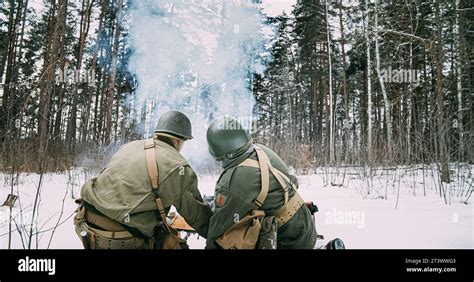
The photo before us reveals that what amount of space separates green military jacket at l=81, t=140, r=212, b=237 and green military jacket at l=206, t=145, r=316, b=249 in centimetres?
27

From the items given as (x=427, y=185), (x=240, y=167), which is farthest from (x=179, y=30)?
(x=240, y=167)

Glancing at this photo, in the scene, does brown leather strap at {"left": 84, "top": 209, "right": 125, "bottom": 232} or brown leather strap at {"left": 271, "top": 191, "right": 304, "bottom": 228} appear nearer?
brown leather strap at {"left": 84, "top": 209, "right": 125, "bottom": 232}

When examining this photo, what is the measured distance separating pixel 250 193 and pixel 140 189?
78cm

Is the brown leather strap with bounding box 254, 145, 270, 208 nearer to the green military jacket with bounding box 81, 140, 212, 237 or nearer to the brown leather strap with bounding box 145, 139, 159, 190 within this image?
the green military jacket with bounding box 81, 140, 212, 237

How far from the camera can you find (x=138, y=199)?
184cm

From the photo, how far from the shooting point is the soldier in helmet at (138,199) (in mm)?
1837

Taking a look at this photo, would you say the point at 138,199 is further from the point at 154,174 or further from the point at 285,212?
the point at 285,212

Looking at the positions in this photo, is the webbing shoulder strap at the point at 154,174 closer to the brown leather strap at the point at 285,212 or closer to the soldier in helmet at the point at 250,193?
the soldier in helmet at the point at 250,193

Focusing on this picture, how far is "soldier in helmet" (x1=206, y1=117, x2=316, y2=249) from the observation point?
1.87 m

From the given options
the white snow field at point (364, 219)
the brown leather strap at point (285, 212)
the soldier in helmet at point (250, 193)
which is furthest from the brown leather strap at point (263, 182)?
the white snow field at point (364, 219)

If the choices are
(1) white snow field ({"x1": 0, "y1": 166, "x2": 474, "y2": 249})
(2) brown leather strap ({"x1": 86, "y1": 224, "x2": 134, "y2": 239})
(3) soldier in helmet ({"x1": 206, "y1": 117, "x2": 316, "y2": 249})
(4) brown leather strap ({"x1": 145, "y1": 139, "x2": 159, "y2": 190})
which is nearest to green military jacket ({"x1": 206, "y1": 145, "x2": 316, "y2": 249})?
(3) soldier in helmet ({"x1": 206, "y1": 117, "x2": 316, "y2": 249})

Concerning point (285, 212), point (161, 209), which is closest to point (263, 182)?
point (285, 212)
